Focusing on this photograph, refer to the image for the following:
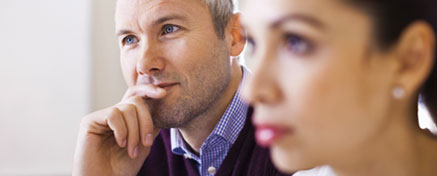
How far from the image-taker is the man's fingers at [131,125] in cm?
105

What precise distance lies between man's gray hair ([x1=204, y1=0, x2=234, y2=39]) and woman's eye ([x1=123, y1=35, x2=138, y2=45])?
0.19 metres

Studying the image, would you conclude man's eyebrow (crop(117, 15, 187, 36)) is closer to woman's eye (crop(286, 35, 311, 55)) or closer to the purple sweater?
the purple sweater

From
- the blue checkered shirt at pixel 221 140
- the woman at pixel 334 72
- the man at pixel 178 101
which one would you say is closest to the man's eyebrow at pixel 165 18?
the man at pixel 178 101

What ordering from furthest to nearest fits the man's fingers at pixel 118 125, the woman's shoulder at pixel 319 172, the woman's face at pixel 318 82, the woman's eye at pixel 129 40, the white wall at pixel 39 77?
the white wall at pixel 39 77 → the woman's eye at pixel 129 40 → the man's fingers at pixel 118 125 → the woman's shoulder at pixel 319 172 → the woman's face at pixel 318 82

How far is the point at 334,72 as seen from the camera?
465 mm

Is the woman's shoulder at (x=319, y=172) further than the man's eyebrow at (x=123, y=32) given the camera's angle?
No

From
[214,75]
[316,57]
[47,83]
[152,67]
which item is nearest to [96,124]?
[152,67]

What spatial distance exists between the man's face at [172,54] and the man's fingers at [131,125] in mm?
76

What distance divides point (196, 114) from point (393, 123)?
70 centimetres

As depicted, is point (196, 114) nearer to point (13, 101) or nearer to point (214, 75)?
point (214, 75)

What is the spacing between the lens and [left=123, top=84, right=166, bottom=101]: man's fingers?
1.08 metres

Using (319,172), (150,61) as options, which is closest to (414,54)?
(319,172)

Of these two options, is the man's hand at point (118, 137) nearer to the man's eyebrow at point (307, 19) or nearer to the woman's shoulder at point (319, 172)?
the woman's shoulder at point (319, 172)

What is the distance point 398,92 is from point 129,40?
80 centimetres
